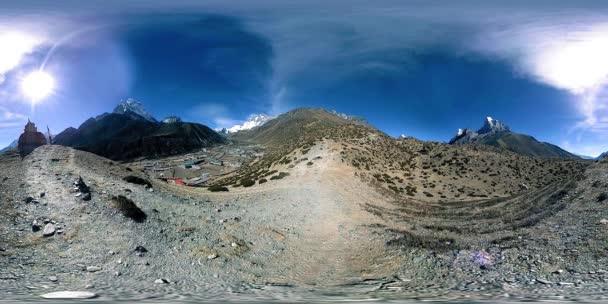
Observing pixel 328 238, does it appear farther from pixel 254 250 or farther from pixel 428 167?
pixel 428 167

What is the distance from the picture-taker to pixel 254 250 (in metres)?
21.8

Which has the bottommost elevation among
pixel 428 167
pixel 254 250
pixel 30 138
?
pixel 254 250

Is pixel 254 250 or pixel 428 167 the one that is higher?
pixel 428 167

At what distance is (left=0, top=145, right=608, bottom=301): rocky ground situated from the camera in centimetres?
1326

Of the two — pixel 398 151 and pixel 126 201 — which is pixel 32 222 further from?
pixel 398 151

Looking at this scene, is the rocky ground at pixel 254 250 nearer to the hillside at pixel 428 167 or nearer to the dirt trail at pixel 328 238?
the dirt trail at pixel 328 238

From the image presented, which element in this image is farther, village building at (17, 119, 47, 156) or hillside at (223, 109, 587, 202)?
hillside at (223, 109, 587, 202)

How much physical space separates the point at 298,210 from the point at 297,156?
3811 cm

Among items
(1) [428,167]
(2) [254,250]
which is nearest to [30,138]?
(2) [254,250]

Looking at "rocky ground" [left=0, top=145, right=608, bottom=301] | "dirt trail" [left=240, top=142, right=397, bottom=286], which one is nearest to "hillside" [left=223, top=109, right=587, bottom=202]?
"dirt trail" [left=240, top=142, right=397, bottom=286]

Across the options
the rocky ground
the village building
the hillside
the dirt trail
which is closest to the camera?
the rocky ground

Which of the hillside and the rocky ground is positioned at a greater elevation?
the hillside

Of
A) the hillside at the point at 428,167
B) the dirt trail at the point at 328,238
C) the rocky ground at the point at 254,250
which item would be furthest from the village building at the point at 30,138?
the hillside at the point at 428,167

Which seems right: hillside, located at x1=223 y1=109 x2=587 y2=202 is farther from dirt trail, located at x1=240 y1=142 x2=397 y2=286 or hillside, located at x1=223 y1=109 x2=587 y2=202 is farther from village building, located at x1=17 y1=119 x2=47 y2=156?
village building, located at x1=17 y1=119 x2=47 y2=156
